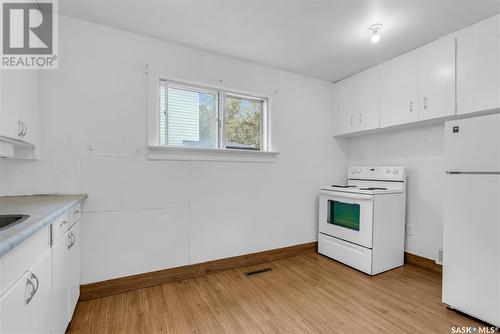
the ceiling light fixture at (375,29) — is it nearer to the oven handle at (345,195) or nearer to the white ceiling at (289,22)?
the white ceiling at (289,22)

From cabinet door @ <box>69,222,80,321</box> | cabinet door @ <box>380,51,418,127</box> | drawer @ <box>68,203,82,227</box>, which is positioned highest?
cabinet door @ <box>380,51,418,127</box>

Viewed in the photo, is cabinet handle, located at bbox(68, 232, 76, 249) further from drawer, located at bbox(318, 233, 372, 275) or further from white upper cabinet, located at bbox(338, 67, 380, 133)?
white upper cabinet, located at bbox(338, 67, 380, 133)

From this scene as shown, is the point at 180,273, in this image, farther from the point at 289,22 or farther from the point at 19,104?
the point at 289,22

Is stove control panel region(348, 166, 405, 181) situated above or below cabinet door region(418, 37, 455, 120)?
below

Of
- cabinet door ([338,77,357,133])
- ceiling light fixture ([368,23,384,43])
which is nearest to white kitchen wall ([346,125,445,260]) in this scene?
cabinet door ([338,77,357,133])

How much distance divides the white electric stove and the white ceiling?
1472mm

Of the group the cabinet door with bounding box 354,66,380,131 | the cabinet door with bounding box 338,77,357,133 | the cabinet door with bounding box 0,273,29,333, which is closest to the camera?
the cabinet door with bounding box 0,273,29,333

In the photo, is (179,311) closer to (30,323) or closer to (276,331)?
(276,331)

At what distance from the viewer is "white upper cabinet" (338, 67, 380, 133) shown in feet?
9.51

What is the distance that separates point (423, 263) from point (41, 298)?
132 inches

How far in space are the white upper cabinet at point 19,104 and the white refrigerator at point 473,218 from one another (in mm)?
2956

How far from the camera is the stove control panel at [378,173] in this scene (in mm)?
2832

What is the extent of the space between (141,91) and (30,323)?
1900 mm

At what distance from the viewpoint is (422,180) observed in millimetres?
2746
